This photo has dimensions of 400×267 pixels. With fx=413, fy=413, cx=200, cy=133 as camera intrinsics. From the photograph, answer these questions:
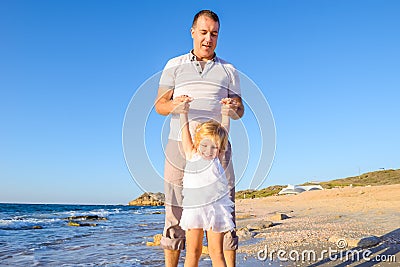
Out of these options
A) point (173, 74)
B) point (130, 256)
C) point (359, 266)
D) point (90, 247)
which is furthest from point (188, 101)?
point (90, 247)

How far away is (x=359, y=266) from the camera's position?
466 centimetres

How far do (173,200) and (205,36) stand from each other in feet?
4.88

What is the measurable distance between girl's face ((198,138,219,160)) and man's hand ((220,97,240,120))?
0.96ft

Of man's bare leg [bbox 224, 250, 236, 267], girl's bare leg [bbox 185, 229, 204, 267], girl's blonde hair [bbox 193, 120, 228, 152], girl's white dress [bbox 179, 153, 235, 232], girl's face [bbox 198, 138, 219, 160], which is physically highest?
girl's blonde hair [bbox 193, 120, 228, 152]

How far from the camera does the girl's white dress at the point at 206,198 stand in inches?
135

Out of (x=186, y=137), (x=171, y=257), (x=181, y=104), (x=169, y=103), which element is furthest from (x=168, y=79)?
(x=171, y=257)

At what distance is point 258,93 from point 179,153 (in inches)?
35.4

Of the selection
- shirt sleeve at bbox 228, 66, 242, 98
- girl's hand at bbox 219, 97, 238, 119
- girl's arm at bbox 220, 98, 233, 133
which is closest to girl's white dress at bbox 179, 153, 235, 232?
girl's arm at bbox 220, 98, 233, 133

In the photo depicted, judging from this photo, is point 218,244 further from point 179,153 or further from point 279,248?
point 279,248

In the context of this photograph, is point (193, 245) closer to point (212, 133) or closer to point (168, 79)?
point (212, 133)

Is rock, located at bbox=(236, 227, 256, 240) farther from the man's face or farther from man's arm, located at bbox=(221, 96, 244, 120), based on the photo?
the man's face

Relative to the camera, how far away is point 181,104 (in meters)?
3.42

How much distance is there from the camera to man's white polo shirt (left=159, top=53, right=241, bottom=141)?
11.9 ft

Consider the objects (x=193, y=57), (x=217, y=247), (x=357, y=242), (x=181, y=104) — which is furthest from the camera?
(x=357, y=242)
